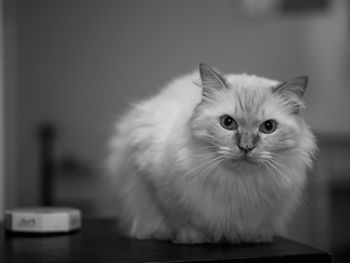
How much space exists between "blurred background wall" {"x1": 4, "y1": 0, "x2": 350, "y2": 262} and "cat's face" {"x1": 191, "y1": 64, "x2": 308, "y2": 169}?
2563 mm

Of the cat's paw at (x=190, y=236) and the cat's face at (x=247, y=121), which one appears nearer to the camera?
the cat's face at (x=247, y=121)

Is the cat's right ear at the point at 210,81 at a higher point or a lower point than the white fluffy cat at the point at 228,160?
higher

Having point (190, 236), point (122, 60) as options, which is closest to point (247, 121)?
point (190, 236)

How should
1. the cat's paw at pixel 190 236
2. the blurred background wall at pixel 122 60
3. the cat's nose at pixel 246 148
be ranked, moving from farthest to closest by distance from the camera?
the blurred background wall at pixel 122 60, the cat's paw at pixel 190 236, the cat's nose at pixel 246 148

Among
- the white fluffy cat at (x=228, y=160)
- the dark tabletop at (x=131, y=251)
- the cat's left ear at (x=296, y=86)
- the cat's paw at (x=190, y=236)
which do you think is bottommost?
the dark tabletop at (x=131, y=251)

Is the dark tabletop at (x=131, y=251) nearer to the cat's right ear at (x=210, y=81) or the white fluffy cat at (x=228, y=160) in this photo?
the white fluffy cat at (x=228, y=160)

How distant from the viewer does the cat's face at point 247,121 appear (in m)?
1.03

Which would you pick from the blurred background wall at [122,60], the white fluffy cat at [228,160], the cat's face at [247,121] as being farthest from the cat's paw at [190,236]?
the blurred background wall at [122,60]

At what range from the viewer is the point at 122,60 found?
3.72 m

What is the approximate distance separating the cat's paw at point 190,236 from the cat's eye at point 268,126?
29 cm

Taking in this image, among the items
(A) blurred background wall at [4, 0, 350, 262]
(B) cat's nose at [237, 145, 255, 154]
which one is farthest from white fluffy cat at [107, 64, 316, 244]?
(A) blurred background wall at [4, 0, 350, 262]

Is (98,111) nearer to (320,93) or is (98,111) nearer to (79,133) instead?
(79,133)

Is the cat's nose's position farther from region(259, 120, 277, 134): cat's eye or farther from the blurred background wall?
the blurred background wall

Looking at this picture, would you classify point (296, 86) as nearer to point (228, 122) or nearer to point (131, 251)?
point (228, 122)
